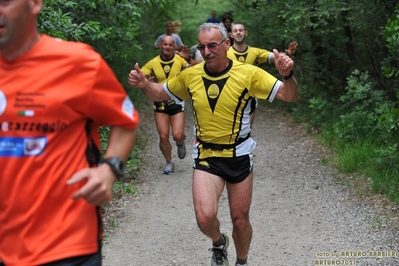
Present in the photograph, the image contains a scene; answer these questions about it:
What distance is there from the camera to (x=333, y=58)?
1491 cm

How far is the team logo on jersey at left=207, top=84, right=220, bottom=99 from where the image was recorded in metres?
5.82

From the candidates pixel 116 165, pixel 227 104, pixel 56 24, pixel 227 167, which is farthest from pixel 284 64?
pixel 56 24

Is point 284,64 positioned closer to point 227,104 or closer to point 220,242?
point 227,104

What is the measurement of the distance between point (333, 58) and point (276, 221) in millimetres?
7380

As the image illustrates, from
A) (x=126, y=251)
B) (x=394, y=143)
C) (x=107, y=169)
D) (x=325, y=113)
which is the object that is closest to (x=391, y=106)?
(x=394, y=143)

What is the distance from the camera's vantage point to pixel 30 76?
2947 mm

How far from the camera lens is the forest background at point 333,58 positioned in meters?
8.95

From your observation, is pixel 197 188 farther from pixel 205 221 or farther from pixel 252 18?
pixel 252 18

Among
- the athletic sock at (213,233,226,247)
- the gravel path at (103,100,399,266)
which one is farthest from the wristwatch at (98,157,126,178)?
the gravel path at (103,100,399,266)

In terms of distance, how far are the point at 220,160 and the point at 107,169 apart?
3055 millimetres

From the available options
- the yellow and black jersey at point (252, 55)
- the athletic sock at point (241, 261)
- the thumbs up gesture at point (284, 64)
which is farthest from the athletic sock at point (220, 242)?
the yellow and black jersey at point (252, 55)

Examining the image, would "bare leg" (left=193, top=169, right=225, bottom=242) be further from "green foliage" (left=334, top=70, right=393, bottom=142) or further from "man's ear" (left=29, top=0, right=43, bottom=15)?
"green foliage" (left=334, top=70, right=393, bottom=142)

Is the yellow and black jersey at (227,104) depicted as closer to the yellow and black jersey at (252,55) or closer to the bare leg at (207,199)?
the bare leg at (207,199)

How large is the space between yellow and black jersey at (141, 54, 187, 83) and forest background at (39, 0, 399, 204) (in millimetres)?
702
